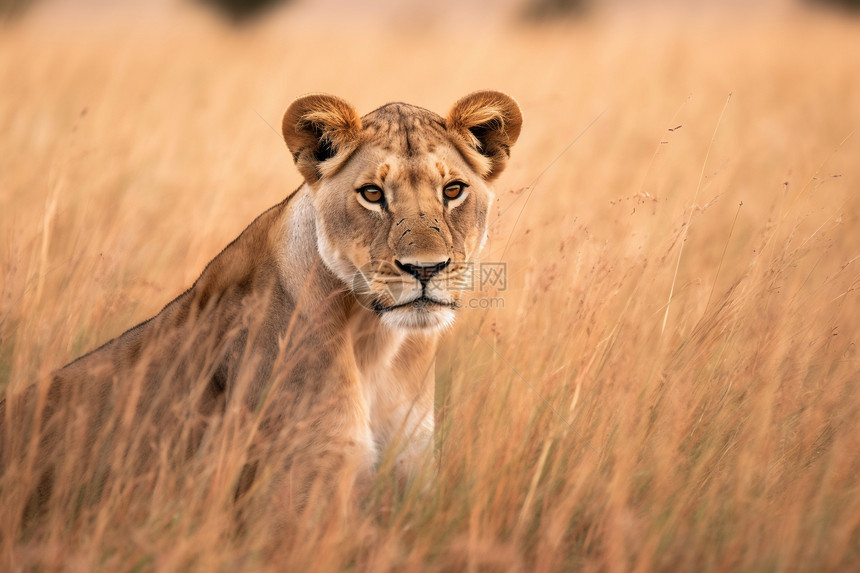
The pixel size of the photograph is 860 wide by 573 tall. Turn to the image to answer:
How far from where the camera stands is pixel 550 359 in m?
3.82

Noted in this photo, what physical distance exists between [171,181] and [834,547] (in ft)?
22.0

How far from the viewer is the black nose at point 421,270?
3078mm

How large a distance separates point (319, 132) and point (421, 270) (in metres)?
0.84

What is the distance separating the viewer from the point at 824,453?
127 inches

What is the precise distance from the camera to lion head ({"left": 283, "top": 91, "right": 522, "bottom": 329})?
3.14 m

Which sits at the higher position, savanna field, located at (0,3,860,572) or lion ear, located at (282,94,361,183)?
lion ear, located at (282,94,361,183)

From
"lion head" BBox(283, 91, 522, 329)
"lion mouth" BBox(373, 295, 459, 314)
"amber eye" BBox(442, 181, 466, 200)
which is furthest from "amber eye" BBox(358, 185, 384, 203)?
"lion mouth" BBox(373, 295, 459, 314)

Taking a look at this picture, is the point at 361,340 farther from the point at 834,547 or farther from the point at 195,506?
the point at 834,547

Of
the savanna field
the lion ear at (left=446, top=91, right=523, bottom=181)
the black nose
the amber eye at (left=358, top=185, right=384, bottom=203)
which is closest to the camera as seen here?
the savanna field

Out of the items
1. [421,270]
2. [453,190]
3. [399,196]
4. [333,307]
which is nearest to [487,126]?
[453,190]

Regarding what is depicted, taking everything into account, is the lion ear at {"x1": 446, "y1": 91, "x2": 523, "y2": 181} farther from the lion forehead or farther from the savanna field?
the savanna field

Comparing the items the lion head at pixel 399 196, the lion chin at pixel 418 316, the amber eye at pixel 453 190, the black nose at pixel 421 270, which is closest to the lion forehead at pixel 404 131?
the lion head at pixel 399 196

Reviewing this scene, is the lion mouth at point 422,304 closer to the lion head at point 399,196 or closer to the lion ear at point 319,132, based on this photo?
the lion head at point 399,196

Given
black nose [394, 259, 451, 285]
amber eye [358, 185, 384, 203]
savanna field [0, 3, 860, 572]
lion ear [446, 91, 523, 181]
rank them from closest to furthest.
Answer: savanna field [0, 3, 860, 572]
black nose [394, 259, 451, 285]
amber eye [358, 185, 384, 203]
lion ear [446, 91, 523, 181]
